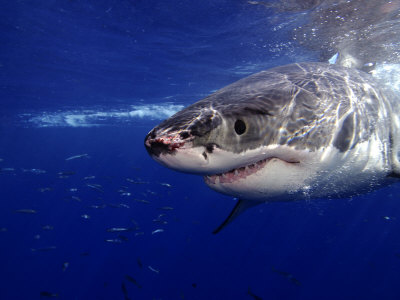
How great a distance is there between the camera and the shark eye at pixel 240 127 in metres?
1.70

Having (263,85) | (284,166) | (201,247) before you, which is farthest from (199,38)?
(201,247)

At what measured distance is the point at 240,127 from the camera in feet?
5.62

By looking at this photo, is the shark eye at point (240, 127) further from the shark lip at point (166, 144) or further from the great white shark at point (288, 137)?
the shark lip at point (166, 144)

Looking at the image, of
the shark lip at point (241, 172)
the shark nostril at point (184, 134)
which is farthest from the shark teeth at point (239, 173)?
the shark nostril at point (184, 134)

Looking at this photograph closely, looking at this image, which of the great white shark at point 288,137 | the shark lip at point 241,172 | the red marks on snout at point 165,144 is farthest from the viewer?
the shark lip at point 241,172

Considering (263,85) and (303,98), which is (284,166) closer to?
(303,98)

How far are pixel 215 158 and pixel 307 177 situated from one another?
1.01 metres

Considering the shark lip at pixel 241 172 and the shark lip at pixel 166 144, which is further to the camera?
the shark lip at pixel 241 172

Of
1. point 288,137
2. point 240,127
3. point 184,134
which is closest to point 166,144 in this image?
point 184,134

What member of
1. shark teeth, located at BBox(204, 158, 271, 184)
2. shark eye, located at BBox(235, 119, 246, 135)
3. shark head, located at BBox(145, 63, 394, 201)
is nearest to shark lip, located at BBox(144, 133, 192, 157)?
shark head, located at BBox(145, 63, 394, 201)

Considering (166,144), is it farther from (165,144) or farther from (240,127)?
(240,127)

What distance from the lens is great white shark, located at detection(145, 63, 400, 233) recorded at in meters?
1.61

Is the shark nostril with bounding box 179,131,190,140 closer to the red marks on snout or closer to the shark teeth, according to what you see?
the red marks on snout

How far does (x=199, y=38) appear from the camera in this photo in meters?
11.0
